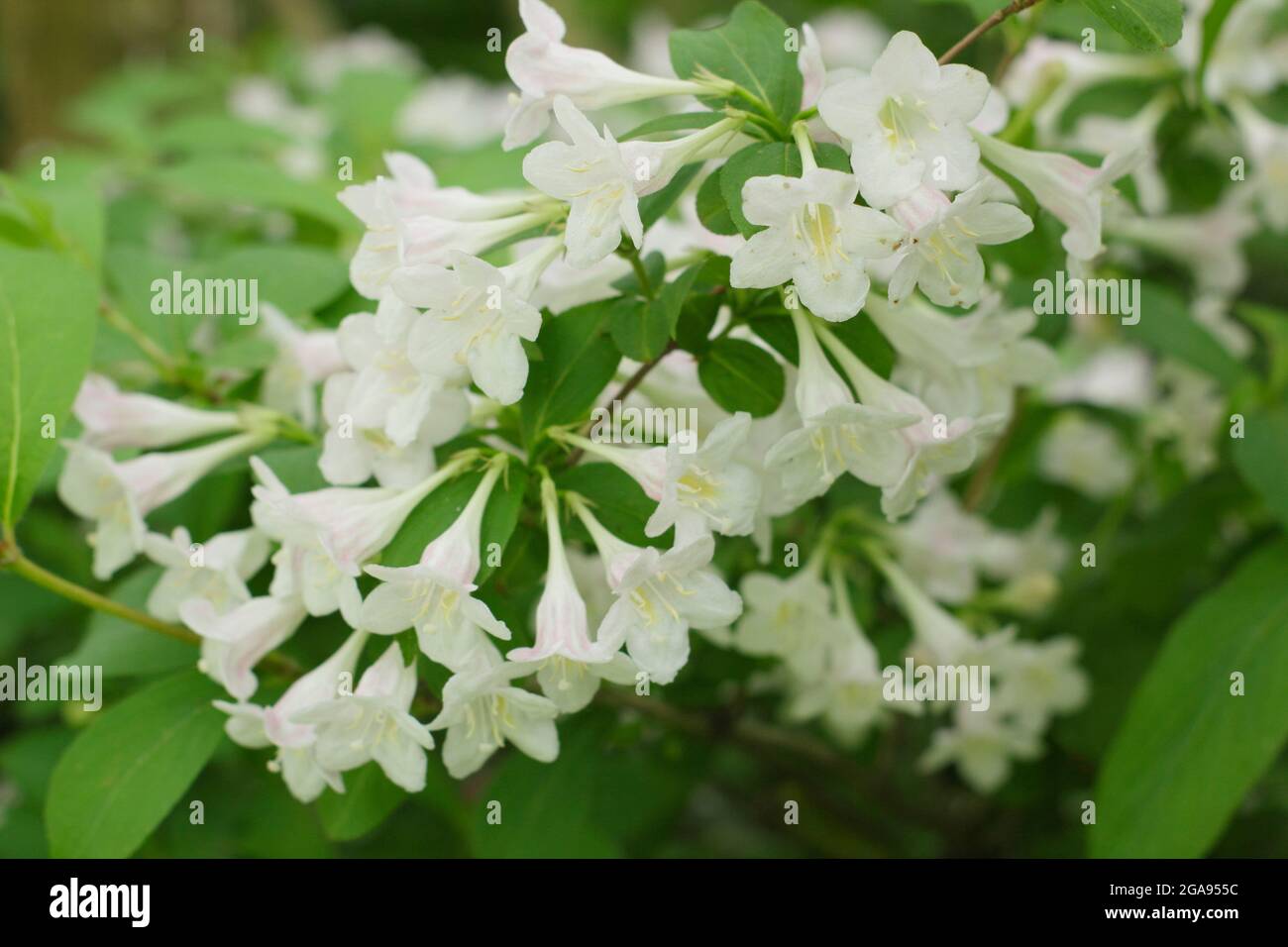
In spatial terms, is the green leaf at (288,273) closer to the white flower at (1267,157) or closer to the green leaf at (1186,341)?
the green leaf at (1186,341)

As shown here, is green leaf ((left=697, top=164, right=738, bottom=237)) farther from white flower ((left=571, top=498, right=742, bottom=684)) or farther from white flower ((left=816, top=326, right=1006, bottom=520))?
white flower ((left=571, top=498, right=742, bottom=684))

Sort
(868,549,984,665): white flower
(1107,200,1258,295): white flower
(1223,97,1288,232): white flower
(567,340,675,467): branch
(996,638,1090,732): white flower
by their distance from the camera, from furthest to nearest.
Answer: (1107,200,1258,295): white flower < (1223,97,1288,232): white flower < (996,638,1090,732): white flower < (868,549,984,665): white flower < (567,340,675,467): branch

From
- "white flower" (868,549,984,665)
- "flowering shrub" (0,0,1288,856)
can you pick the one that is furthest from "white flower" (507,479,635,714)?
"white flower" (868,549,984,665)

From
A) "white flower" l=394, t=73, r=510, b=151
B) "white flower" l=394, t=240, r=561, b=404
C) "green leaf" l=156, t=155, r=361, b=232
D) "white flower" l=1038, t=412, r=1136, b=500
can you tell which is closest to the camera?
"white flower" l=394, t=240, r=561, b=404

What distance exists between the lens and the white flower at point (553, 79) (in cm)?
162

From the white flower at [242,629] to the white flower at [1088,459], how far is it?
7.10 feet

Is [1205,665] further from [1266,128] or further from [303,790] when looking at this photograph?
[303,790]

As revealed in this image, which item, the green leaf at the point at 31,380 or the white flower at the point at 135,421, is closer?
the green leaf at the point at 31,380

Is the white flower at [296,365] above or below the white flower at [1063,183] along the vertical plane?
below

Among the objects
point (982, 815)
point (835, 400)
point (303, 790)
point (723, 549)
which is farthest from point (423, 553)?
point (982, 815)

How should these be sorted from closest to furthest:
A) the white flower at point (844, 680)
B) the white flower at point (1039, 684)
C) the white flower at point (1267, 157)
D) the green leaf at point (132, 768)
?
1. the green leaf at point (132, 768)
2. the white flower at point (844, 680)
3. the white flower at point (1039, 684)
4. the white flower at point (1267, 157)

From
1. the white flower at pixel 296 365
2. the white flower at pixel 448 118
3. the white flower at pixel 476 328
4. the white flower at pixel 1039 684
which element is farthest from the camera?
the white flower at pixel 448 118

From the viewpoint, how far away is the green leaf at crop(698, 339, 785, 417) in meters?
1.63

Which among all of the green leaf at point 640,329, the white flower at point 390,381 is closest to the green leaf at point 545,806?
the white flower at point 390,381
